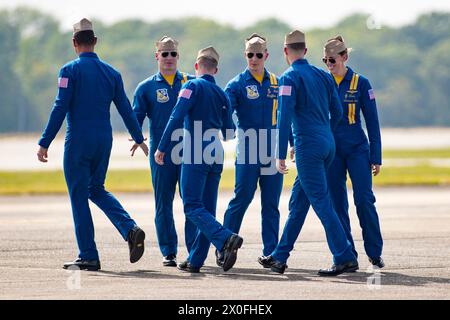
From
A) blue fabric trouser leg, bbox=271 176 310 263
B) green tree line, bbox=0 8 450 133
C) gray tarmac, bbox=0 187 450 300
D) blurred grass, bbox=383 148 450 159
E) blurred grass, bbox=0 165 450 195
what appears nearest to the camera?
gray tarmac, bbox=0 187 450 300

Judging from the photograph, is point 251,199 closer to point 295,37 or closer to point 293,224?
point 293,224

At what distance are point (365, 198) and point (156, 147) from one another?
2230mm

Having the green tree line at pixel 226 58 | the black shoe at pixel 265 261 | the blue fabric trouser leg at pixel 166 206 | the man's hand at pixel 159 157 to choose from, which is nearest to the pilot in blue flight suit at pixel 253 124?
the black shoe at pixel 265 261

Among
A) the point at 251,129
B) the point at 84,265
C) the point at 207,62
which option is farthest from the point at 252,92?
the point at 84,265

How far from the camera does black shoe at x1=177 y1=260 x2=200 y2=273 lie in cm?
1112

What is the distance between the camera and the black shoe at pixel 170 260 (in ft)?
38.8

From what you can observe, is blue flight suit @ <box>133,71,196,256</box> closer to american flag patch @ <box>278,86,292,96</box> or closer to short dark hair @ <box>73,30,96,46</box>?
short dark hair @ <box>73,30,96,46</box>

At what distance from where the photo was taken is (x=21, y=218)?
17938 mm

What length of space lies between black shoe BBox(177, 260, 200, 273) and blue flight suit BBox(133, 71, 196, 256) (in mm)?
527

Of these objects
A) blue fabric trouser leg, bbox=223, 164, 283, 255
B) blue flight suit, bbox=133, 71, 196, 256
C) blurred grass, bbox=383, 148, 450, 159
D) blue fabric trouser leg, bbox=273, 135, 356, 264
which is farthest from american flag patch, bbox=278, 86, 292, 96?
blurred grass, bbox=383, 148, 450, 159

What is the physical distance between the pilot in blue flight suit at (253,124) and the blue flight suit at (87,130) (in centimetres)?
105

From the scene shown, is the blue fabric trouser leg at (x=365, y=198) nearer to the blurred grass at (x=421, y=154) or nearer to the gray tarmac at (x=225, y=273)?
the gray tarmac at (x=225, y=273)

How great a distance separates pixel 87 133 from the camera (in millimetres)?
11336

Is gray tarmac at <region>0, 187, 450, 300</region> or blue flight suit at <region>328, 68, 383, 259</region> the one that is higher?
blue flight suit at <region>328, 68, 383, 259</region>
